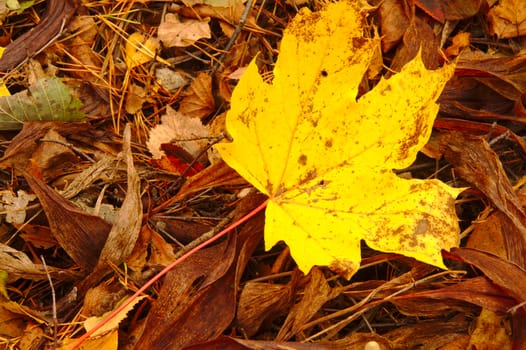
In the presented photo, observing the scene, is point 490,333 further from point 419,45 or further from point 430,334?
point 419,45

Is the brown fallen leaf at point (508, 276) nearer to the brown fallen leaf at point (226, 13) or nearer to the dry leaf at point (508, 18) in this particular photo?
the dry leaf at point (508, 18)

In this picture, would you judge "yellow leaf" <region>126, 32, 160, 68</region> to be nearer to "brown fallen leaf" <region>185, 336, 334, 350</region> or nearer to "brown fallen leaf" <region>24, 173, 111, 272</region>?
"brown fallen leaf" <region>24, 173, 111, 272</region>

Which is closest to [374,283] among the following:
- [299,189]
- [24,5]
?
[299,189]

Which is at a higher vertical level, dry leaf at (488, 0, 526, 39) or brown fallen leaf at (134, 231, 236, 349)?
dry leaf at (488, 0, 526, 39)

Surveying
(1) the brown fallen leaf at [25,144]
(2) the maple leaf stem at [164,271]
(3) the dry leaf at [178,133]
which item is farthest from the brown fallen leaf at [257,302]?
(1) the brown fallen leaf at [25,144]

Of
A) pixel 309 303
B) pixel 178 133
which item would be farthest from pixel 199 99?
pixel 309 303

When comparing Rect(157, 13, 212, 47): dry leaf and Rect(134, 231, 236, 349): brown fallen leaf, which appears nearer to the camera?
Rect(134, 231, 236, 349): brown fallen leaf

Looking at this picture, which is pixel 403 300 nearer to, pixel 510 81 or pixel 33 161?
pixel 510 81

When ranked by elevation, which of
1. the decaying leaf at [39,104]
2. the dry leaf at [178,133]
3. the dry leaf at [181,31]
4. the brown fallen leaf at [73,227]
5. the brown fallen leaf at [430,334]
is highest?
the dry leaf at [181,31]

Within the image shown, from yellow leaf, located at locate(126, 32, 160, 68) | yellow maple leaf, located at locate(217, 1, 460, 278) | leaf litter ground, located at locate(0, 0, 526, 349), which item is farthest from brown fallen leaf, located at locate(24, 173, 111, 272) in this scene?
yellow leaf, located at locate(126, 32, 160, 68)
